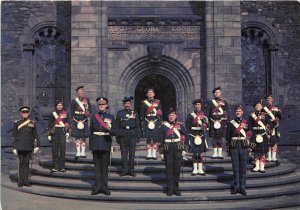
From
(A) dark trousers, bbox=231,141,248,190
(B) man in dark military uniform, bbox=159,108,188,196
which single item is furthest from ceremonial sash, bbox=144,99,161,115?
(A) dark trousers, bbox=231,141,248,190

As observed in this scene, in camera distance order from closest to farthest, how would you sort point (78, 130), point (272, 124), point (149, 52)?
point (78, 130) < point (272, 124) < point (149, 52)

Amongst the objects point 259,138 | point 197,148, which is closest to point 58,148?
point 197,148

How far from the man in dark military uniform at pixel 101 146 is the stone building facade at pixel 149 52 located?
19.6ft

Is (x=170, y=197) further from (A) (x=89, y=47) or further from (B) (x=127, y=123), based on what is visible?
(A) (x=89, y=47)

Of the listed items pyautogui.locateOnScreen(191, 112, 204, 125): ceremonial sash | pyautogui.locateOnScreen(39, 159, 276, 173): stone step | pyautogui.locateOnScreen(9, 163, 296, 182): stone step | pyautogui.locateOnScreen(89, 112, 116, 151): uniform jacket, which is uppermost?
pyautogui.locateOnScreen(191, 112, 204, 125): ceremonial sash

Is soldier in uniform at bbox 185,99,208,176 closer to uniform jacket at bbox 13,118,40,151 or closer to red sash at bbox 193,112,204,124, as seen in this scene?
red sash at bbox 193,112,204,124

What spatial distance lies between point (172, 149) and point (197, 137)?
1221 mm

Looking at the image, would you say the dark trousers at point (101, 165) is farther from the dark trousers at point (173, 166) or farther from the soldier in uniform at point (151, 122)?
the soldier in uniform at point (151, 122)

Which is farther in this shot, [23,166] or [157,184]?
[23,166]

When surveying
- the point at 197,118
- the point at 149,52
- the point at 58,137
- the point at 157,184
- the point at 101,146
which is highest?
the point at 149,52

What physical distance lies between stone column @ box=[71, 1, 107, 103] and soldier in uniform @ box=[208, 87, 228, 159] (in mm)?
5242

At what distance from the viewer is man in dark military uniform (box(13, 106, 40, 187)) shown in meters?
9.98

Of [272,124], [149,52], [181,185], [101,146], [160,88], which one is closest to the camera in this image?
[101,146]

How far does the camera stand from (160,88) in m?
16.9
